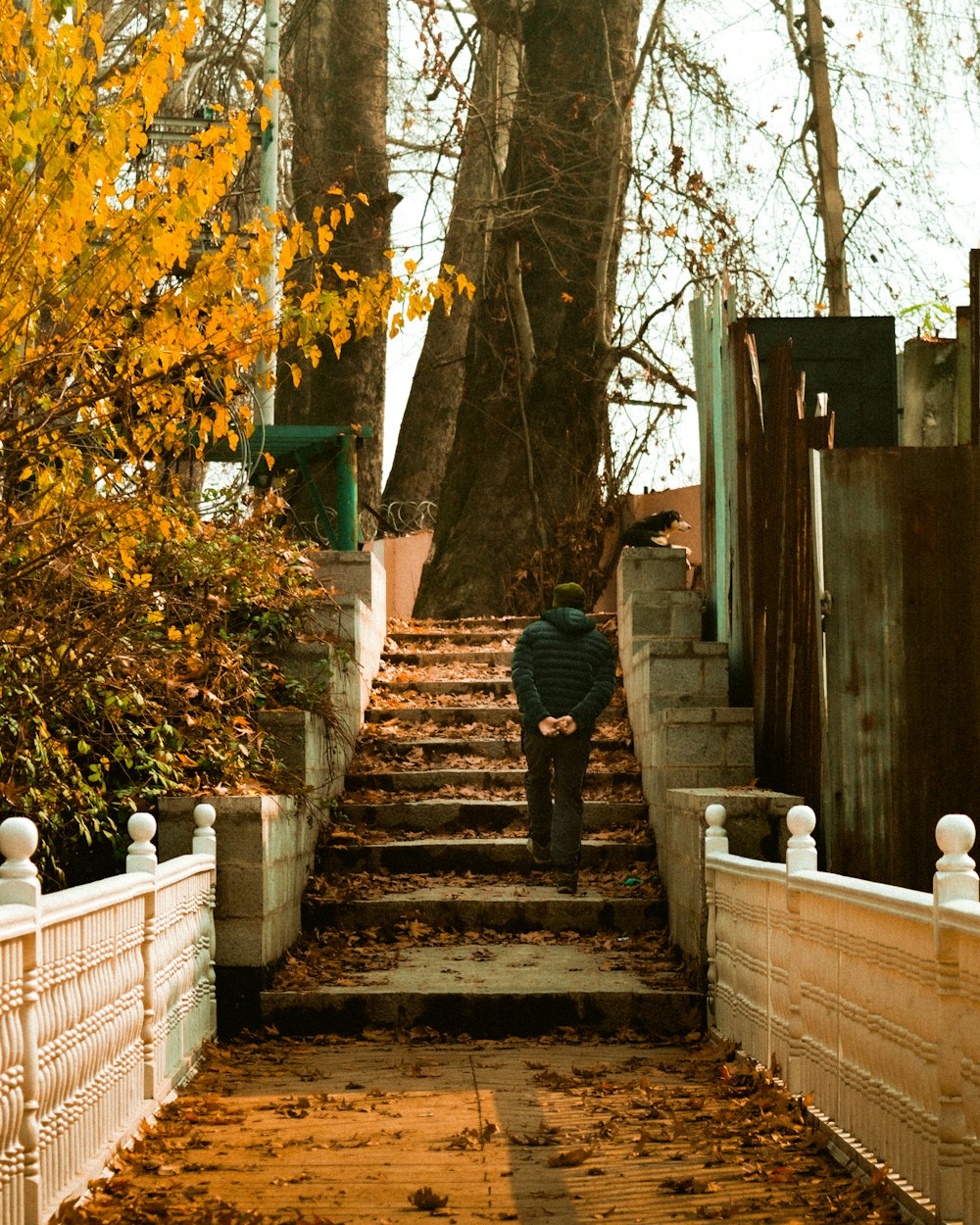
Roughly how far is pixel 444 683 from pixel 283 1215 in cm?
804

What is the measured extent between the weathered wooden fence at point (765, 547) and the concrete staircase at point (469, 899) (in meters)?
1.22

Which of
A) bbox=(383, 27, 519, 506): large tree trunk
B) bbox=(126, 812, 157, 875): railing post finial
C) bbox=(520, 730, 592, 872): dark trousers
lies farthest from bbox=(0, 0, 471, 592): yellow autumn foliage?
bbox=(383, 27, 519, 506): large tree trunk

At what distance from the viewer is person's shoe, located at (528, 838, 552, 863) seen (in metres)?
9.69

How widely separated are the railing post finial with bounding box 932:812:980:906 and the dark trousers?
17.1 feet

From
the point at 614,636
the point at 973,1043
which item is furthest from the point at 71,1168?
the point at 614,636

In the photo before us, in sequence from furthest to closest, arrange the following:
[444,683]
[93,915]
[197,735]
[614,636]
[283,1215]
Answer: [614,636]
[444,683]
[197,735]
[93,915]
[283,1215]

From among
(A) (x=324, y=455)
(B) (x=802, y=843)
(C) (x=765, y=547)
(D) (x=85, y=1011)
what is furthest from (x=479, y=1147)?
(A) (x=324, y=455)

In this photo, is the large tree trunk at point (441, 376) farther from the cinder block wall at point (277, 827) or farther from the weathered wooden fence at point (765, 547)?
the cinder block wall at point (277, 827)

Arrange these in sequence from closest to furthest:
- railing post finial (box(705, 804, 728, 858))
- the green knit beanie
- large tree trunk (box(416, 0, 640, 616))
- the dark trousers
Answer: railing post finial (box(705, 804, 728, 858)) < the dark trousers < the green knit beanie < large tree trunk (box(416, 0, 640, 616))

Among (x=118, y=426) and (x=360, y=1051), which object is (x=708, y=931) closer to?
(x=360, y=1051)

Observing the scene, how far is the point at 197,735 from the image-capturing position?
8.64 metres

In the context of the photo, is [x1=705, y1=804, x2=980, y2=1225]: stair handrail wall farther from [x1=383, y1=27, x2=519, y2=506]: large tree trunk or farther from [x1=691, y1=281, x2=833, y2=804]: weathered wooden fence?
[x1=383, y1=27, x2=519, y2=506]: large tree trunk

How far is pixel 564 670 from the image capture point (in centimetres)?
993

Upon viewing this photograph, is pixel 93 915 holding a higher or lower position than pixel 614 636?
lower
